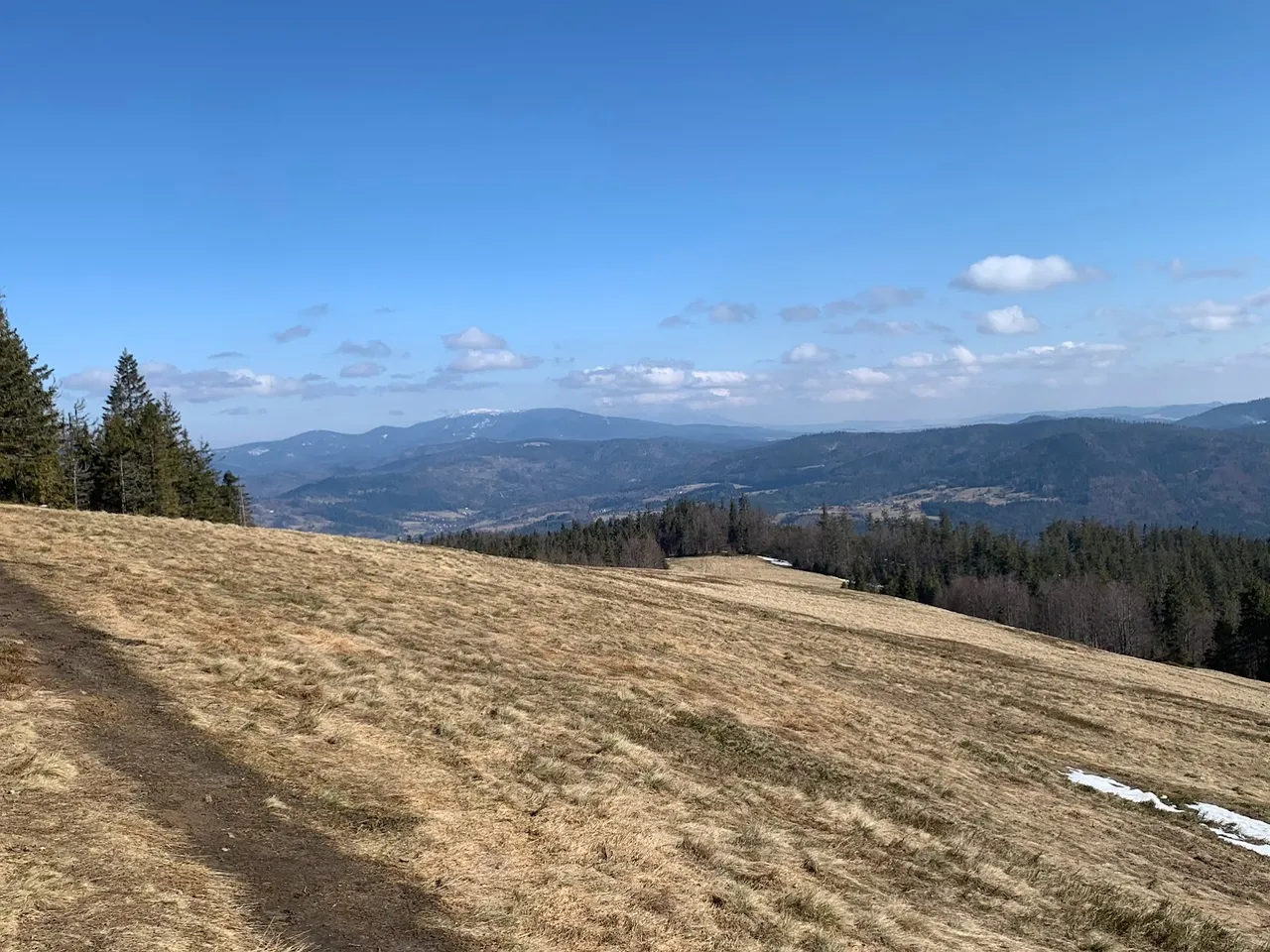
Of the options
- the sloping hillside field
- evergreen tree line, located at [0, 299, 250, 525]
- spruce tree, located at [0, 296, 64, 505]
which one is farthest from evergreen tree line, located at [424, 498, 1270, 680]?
the sloping hillside field

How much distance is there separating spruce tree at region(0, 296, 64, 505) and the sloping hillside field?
916 inches

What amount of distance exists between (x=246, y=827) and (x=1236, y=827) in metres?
21.8

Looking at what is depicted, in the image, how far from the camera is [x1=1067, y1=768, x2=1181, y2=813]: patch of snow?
19.1 m

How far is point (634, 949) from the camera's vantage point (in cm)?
784

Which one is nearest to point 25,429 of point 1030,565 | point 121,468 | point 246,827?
point 121,468

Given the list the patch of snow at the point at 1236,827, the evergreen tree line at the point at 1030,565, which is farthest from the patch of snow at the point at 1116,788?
the evergreen tree line at the point at 1030,565

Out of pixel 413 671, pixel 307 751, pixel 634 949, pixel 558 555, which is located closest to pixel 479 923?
pixel 634 949

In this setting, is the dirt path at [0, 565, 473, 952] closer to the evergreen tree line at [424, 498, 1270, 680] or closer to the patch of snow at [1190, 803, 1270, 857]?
the patch of snow at [1190, 803, 1270, 857]

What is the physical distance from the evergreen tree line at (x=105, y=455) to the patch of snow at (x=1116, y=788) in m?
54.9

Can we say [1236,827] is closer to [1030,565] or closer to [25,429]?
[25,429]

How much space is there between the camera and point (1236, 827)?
18234 millimetres

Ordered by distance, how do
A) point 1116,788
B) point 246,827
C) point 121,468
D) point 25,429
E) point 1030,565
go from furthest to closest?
point 1030,565 < point 121,468 < point 25,429 < point 1116,788 < point 246,827

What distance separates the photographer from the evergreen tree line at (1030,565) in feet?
331

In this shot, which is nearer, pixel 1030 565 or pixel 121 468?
pixel 121 468
